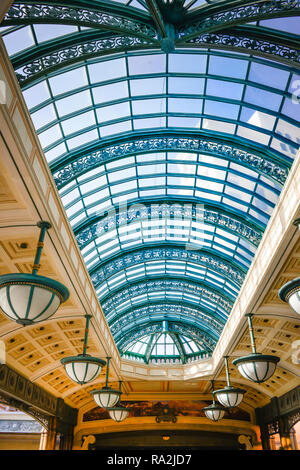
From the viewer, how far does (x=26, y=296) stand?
6.79m

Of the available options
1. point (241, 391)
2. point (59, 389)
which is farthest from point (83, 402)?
point (241, 391)

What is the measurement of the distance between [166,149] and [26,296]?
8152 millimetres

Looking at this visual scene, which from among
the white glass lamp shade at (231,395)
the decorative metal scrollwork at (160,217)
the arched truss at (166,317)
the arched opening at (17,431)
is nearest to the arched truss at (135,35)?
the decorative metal scrollwork at (160,217)

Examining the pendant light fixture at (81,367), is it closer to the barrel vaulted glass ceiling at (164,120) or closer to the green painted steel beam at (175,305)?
the barrel vaulted glass ceiling at (164,120)

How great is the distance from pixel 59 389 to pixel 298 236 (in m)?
18.9

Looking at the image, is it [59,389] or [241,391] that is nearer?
[241,391]

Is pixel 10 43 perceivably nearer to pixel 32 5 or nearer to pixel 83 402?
pixel 32 5

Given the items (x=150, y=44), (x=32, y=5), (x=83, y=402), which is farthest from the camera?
(x=83, y=402)

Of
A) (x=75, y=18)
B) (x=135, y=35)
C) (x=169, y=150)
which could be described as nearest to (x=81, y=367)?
(x=169, y=150)

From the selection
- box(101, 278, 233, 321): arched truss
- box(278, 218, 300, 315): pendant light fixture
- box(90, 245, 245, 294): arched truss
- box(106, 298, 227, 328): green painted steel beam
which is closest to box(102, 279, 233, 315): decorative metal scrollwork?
box(101, 278, 233, 321): arched truss

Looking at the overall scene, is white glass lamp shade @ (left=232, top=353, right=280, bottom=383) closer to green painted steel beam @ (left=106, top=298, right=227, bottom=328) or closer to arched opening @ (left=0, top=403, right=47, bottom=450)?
green painted steel beam @ (left=106, top=298, right=227, bottom=328)

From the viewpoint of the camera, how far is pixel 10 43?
7.79m

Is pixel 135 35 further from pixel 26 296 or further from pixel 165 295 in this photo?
pixel 165 295

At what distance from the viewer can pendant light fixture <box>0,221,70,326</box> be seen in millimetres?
6746
